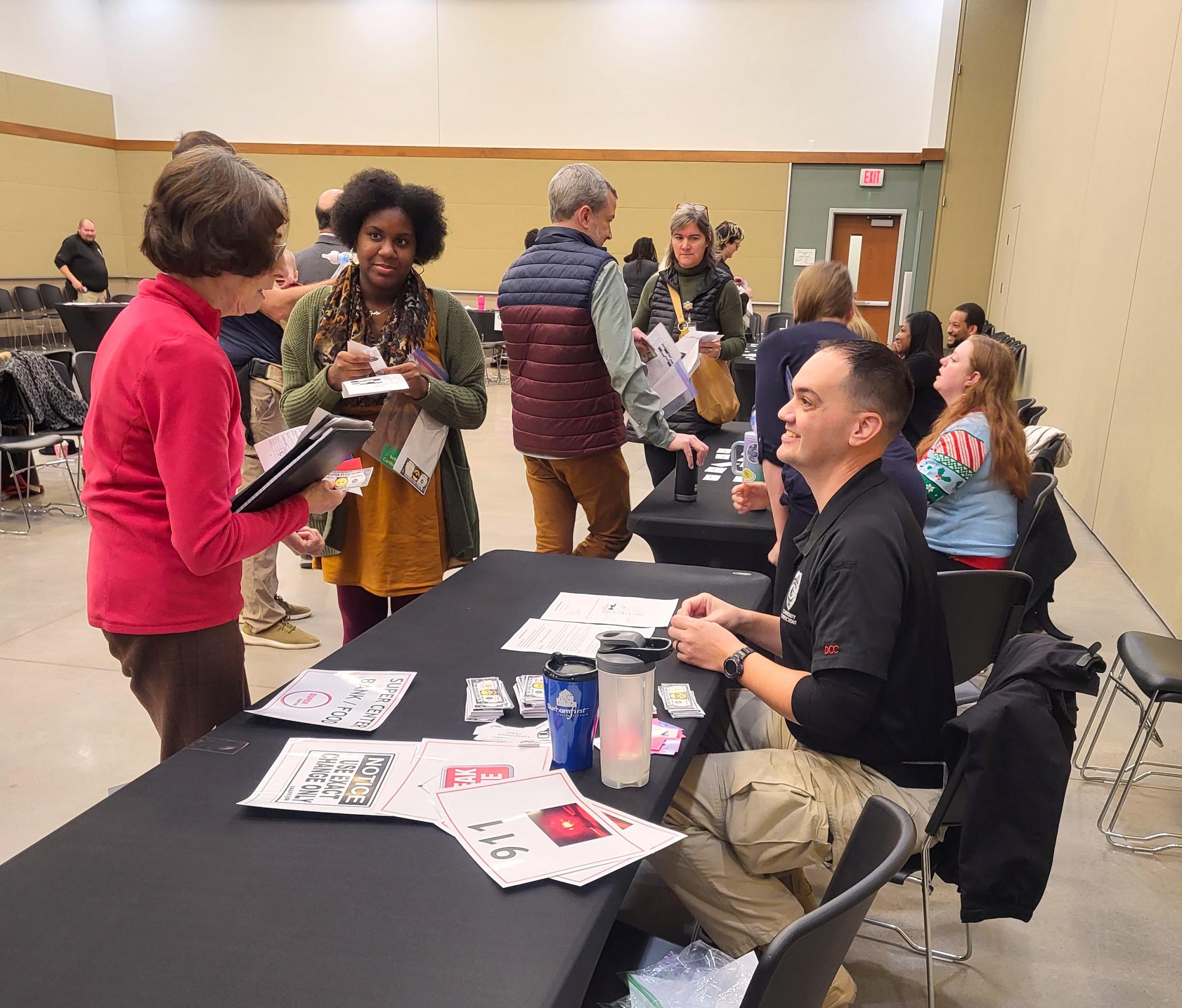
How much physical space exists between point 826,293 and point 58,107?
13620 mm

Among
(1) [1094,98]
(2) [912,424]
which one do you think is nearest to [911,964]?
(2) [912,424]

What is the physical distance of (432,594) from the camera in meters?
2.00

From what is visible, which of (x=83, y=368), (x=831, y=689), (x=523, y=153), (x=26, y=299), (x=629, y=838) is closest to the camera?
(x=629, y=838)

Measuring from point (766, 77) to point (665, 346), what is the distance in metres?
9.60

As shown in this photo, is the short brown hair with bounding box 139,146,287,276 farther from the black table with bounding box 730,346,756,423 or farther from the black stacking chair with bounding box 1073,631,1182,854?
the black table with bounding box 730,346,756,423

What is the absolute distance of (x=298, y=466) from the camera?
4.99 ft

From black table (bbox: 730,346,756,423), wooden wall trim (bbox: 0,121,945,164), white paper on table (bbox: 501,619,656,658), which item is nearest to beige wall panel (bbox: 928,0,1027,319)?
wooden wall trim (bbox: 0,121,945,164)

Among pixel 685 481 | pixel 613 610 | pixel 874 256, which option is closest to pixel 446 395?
pixel 613 610

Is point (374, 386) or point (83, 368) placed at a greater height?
point (374, 386)

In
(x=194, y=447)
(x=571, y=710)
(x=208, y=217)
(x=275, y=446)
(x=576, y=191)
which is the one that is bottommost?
(x=571, y=710)

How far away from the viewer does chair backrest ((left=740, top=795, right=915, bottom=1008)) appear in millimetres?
873

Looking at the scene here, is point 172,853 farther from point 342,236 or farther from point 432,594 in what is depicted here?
point 342,236

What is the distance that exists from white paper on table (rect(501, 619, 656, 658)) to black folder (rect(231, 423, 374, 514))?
48 centimetres

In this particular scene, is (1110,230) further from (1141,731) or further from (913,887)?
(913,887)
